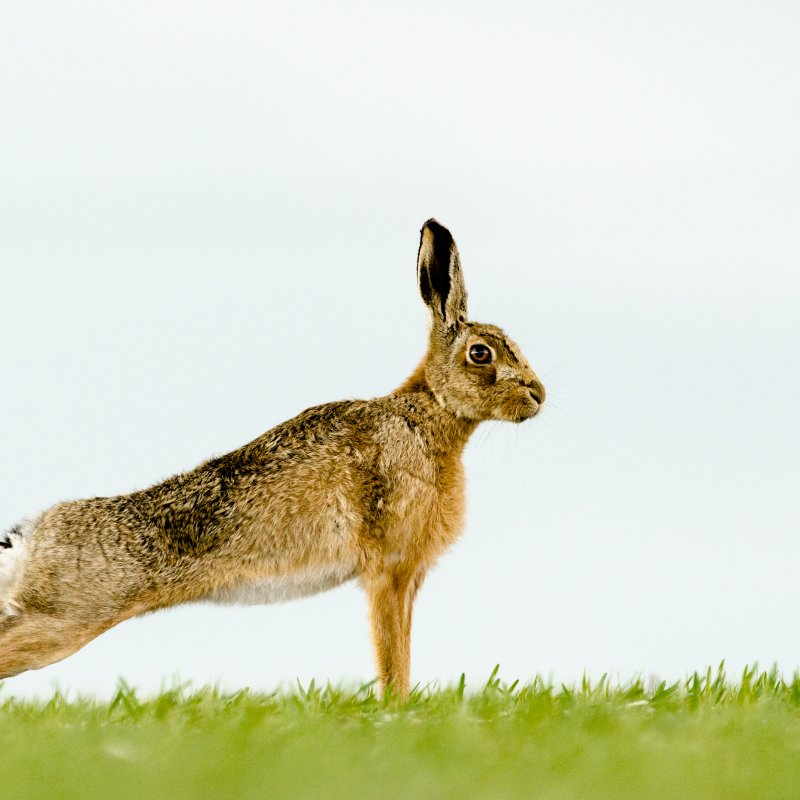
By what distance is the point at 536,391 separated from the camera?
8.84 meters

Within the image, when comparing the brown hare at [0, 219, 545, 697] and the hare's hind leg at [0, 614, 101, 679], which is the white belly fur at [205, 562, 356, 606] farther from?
the hare's hind leg at [0, 614, 101, 679]

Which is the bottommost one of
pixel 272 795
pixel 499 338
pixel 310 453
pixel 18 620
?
pixel 272 795

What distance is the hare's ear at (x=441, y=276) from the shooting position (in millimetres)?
8609

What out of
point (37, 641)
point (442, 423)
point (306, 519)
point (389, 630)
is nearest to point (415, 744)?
point (389, 630)

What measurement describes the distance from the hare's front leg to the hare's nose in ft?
5.29

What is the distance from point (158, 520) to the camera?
26.5 ft

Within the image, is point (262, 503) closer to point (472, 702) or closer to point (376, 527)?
point (376, 527)

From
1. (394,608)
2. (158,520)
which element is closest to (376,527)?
(394,608)

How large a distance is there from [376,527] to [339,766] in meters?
3.53

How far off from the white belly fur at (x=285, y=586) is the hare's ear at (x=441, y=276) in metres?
1.96

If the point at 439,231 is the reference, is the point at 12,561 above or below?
below

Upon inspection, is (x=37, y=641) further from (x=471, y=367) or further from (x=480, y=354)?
(x=480, y=354)

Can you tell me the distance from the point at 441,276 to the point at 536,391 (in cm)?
107

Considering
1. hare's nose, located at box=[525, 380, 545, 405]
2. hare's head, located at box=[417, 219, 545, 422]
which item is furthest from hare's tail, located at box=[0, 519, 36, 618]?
hare's nose, located at box=[525, 380, 545, 405]
